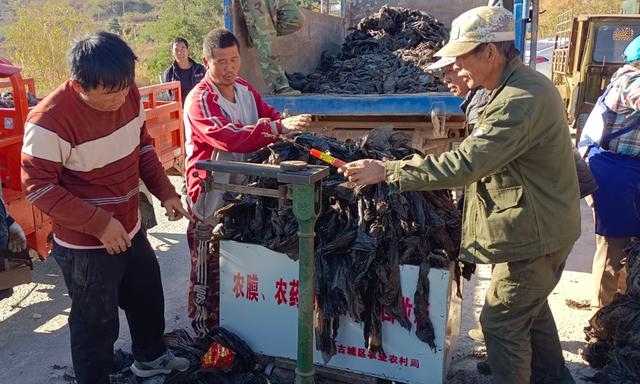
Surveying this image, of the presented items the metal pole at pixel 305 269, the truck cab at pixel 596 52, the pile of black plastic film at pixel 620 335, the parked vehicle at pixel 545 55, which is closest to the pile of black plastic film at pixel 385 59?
the pile of black plastic film at pixel 620 335

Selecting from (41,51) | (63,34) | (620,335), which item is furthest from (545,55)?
(620,335)

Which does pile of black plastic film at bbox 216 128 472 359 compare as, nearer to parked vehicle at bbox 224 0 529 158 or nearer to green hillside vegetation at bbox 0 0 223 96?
parked vehicle at bbox 224 0 529 158

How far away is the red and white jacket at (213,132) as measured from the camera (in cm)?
303

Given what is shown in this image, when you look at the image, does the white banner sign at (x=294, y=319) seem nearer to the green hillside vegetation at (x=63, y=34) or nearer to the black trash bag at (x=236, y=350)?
the black trash bag at (x=236, y=350)

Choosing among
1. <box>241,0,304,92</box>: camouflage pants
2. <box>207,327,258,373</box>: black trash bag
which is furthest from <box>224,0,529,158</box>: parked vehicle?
<box>207,327,258,373</box>: black trash bag

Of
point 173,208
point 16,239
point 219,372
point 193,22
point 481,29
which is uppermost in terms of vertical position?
point 193,22

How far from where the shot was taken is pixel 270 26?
15.1 ft

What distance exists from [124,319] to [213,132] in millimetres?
1799

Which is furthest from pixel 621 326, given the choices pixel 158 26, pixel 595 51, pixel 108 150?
pixel 158 26

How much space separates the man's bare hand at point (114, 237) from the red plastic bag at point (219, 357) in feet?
2.71

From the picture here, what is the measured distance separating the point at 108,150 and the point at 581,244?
4.45 m

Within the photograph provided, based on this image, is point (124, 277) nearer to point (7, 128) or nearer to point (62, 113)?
point (62, 113)

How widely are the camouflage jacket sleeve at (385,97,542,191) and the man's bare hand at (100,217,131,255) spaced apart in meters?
1.24

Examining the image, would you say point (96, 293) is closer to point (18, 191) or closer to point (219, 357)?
point (219, 357)
